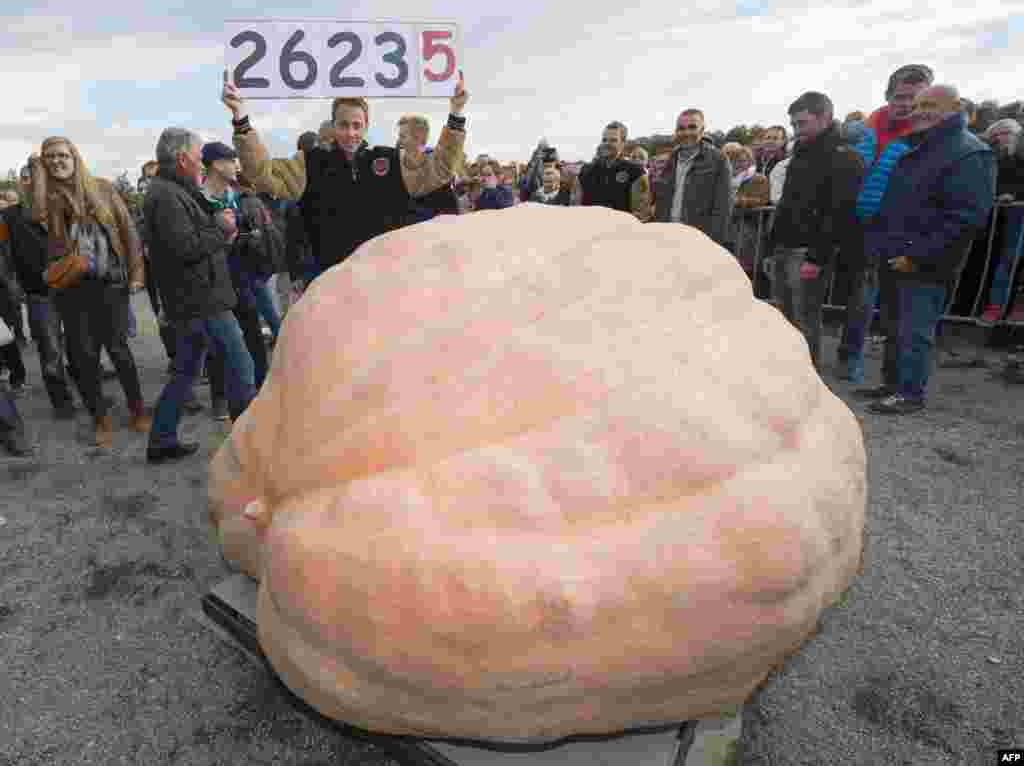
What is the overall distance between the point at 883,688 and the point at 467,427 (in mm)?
1635

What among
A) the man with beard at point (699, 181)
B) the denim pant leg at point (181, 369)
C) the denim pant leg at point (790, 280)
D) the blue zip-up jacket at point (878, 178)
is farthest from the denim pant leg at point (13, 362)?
the blue zip-up jacket at point (878, 178)

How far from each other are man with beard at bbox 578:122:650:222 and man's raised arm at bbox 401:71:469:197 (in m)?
2.22

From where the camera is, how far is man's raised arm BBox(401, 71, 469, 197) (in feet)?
11.3

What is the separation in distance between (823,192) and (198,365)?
4.37 meters

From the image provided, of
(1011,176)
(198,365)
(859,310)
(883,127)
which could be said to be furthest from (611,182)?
(1011,176)

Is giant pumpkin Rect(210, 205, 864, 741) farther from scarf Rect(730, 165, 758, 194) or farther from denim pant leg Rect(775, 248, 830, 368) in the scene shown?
scarf Rect(730, 165, 758, 194)

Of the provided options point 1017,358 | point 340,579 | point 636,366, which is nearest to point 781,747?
point 636,366

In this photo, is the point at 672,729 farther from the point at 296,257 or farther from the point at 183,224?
the point at 296,257

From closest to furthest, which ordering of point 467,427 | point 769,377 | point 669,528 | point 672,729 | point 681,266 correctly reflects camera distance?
point 669,528
point 467,427
point 769,377
point 672,729
point 681,266

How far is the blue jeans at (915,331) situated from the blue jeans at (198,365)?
4.15m

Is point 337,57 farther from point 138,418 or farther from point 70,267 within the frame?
point 138,418

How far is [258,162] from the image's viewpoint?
11.0ft

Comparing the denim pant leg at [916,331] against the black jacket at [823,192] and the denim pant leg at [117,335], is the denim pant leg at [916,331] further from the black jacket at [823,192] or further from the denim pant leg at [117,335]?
the denim pant leg at [117,335]

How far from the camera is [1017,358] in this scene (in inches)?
216
